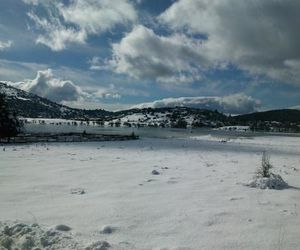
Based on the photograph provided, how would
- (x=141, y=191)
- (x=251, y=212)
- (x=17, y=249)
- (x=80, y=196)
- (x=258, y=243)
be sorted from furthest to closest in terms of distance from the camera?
(x=141, y=191) → (x=80, y=196) → (x=251, y=212) → (x=258, y=243) → (x=17, y=249)

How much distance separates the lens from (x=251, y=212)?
23.7 feet

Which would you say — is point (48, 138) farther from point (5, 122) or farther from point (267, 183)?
point (267, 183)

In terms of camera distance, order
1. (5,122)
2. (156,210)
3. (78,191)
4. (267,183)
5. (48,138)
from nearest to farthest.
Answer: (156,210)
(78,191)
(267,183)
(5,122)
(48,138)

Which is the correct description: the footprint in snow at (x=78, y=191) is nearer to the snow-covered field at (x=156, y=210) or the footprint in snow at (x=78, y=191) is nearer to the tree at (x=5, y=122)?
the snow-covered field at (x=156, y=210)

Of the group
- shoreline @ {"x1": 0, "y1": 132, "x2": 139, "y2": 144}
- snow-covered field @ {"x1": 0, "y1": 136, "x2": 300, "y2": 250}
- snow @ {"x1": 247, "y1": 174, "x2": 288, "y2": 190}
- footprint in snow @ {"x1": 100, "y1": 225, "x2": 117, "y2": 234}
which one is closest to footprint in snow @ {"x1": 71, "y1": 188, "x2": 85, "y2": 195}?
snow-covered field @ {"x1": 0, "y1": 136, "x2": 300, "y2": 250}

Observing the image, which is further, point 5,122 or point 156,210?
point 5,122

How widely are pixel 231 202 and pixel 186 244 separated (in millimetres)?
3062

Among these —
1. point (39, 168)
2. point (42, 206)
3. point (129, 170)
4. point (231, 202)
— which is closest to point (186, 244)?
point (231, 202)

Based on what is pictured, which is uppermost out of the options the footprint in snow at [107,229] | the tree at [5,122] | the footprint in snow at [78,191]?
the tree at [5,122]

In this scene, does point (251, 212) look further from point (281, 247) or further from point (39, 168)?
point (39, 168)

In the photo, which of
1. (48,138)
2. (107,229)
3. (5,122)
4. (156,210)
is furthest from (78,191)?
(48,138)

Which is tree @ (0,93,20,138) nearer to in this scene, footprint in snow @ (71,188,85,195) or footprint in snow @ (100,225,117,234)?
footprint in snow @ (71,188,85,195)

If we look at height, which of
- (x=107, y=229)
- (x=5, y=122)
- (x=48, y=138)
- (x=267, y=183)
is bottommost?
(x=107, y=229)

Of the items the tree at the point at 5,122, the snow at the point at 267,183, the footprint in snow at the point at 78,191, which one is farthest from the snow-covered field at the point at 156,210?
the tree at the point at 5,122
